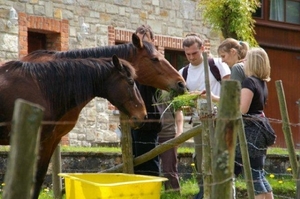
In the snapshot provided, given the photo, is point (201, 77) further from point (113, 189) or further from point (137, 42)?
point (113, 189)

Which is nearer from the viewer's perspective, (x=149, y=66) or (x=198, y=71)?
(x=198, y=71)

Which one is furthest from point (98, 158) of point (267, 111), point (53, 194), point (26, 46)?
point (267, 111)

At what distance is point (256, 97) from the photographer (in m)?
8.86

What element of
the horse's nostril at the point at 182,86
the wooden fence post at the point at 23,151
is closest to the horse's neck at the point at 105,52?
the horse's nostril at the point at 182,86

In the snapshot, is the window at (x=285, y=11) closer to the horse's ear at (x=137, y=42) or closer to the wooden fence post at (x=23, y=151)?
the horse's ear at (x=137, y=42)

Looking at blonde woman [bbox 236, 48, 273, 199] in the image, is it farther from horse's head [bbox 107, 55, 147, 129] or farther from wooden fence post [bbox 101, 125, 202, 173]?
horse's head [bbox 107, 55, 147, 129]

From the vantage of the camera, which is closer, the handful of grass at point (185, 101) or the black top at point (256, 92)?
the black top at point (256, 92)

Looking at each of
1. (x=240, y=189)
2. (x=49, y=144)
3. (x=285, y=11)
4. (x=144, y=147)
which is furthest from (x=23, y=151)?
(x=285, y=11)

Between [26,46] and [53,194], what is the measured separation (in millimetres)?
6948

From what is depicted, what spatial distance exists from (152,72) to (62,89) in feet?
5.60

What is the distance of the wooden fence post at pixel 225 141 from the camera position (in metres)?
5.60

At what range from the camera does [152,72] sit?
1022 cm

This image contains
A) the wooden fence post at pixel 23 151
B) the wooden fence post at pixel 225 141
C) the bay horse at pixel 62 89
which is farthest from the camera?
the bay horse at pixel 62 89

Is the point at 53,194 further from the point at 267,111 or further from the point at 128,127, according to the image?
the point at 267,111
